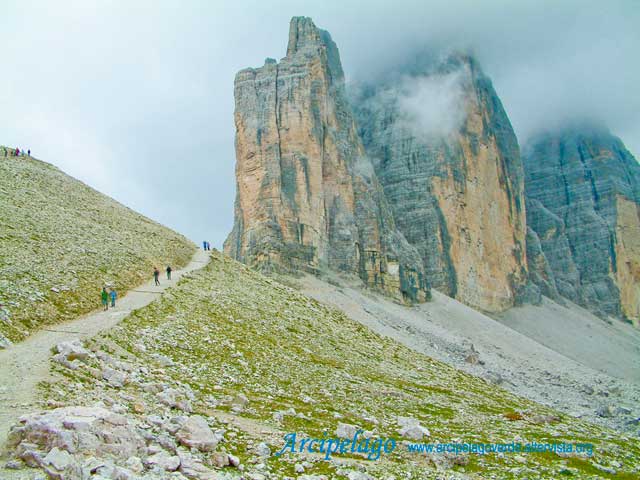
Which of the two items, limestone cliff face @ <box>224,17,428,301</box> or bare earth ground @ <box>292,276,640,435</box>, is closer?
bare earth ground @ <box>292,276,640,435</box>

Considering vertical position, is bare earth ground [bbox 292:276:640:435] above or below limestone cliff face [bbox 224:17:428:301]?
below

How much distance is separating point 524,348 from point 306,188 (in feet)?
130

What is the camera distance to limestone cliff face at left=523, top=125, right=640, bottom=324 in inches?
6220

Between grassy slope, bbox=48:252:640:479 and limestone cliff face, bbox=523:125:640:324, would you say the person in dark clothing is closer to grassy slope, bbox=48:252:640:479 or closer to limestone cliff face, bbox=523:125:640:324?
grassy slope, bbox=48:252:640:479

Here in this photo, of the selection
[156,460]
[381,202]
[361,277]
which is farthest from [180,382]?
[381,202]

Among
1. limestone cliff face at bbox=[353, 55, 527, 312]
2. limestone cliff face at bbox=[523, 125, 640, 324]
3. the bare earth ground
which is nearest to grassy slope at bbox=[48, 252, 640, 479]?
the bare earth ground

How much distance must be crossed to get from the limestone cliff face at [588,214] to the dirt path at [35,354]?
143354 mm

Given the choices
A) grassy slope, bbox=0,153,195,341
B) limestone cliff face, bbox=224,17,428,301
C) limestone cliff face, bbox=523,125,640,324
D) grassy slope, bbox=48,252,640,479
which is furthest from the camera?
limestone cliff face, bbox=523,125,640,324

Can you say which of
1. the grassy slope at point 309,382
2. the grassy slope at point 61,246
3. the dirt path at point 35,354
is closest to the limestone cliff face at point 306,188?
the grassy slope at point 61,246

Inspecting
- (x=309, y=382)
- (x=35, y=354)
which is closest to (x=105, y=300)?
(x=35, y=354)

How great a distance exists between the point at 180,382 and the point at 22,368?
18.0 ft

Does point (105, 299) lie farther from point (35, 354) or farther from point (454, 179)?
point (454, 179)

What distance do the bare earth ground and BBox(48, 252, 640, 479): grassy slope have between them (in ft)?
36.9

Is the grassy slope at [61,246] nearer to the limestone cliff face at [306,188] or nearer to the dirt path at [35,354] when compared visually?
the dirt path at [35,354]
